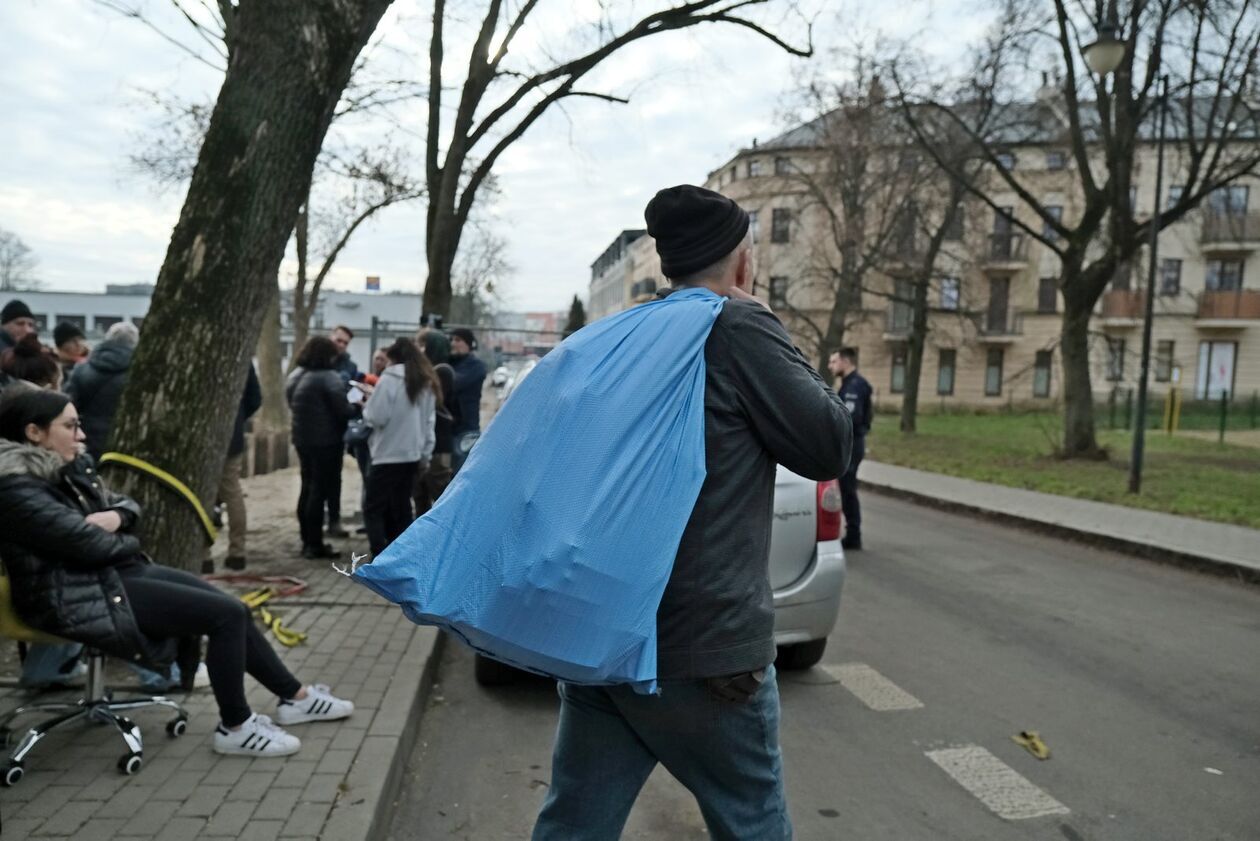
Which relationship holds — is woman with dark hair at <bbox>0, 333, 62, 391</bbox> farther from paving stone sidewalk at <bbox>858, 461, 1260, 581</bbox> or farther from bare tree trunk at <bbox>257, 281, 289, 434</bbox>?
bare tree trunk at <bbox>257, 281, 289, 434</bbox>

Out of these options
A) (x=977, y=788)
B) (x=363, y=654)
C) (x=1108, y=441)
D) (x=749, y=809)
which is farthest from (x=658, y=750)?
(x=1108, y=441)

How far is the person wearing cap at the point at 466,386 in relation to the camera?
9266 mm

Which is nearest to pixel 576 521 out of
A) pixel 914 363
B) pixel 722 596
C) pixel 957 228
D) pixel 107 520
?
pixel 722 596

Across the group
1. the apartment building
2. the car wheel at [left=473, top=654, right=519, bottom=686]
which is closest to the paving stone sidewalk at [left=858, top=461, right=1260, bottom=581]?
the car wheel at [left=473, top=654, right=519, bottom=686]

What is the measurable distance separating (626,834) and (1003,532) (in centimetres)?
912

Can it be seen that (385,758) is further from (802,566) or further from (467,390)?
(467,390)

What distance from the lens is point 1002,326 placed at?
50.1 m

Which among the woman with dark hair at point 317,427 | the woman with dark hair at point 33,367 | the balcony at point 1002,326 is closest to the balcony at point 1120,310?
the balcony at point 1002,326

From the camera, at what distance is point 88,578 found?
356 centimetres

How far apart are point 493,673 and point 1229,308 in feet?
165

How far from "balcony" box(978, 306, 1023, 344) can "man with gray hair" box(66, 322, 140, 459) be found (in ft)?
157

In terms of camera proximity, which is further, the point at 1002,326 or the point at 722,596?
the point at 1002,326

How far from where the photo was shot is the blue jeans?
74.0 inches

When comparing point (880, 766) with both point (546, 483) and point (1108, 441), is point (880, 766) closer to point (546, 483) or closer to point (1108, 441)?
point (546, 483)
